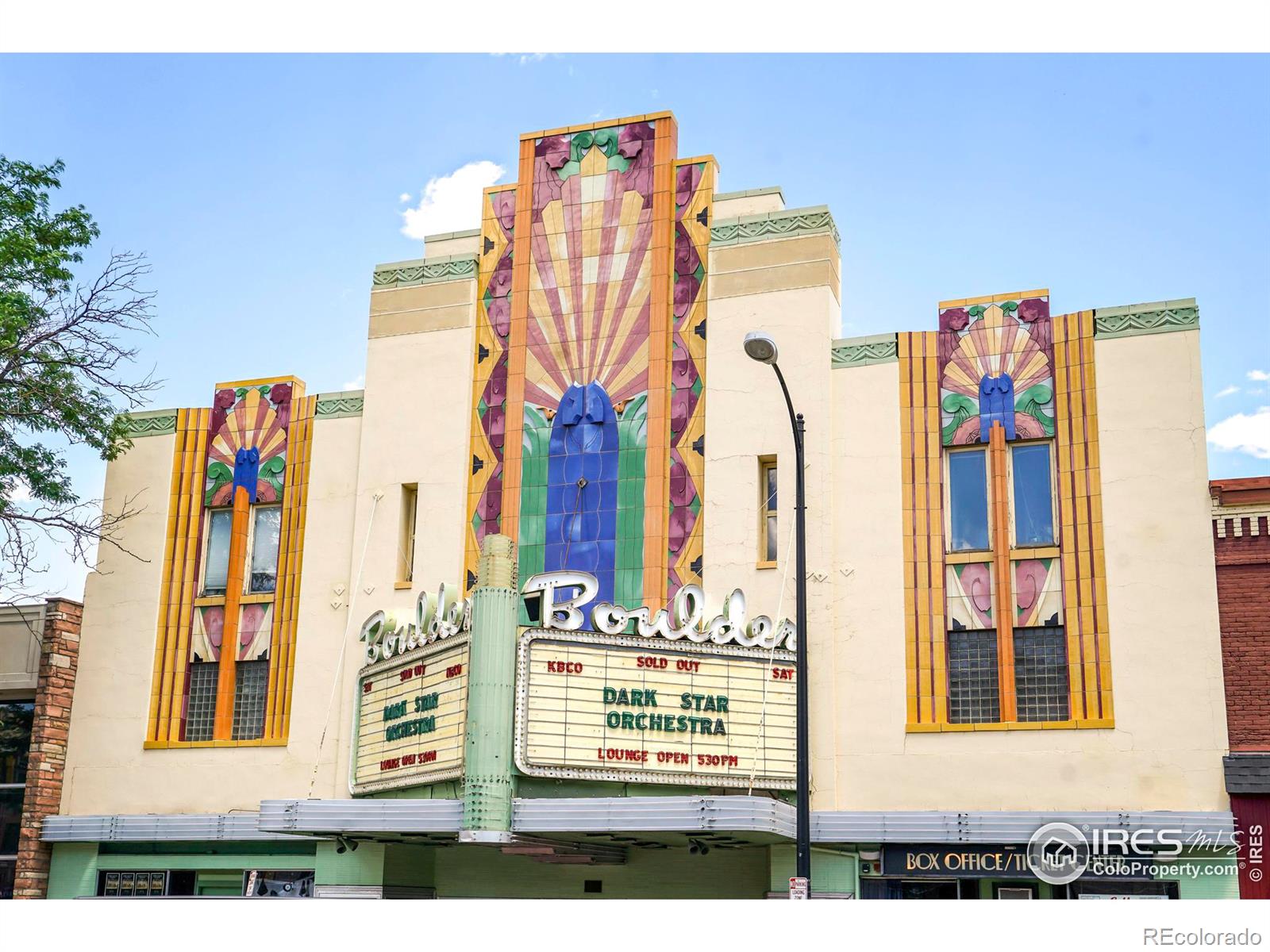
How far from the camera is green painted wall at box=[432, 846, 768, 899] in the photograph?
26.7 meters

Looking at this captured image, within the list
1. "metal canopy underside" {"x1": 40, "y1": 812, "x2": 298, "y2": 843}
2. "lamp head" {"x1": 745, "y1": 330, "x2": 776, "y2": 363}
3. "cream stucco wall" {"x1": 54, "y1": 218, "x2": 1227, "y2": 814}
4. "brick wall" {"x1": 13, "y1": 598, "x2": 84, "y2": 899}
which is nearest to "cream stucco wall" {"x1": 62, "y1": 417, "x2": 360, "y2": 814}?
"cream stucco wall" {"x1": 54, "y1": 218, "x2": 1227, "y2": 814}

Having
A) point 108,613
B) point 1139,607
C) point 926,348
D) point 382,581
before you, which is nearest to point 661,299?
point 926,348

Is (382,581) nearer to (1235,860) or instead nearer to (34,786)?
(34,786)

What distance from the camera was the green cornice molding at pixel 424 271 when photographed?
97.8 ft

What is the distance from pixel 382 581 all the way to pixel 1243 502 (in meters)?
15.7

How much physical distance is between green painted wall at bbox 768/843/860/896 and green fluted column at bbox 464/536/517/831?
16.0 ft

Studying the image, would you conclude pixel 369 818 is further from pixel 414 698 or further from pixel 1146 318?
pixel 1146 318

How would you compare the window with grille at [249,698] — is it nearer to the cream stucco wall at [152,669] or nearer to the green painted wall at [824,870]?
the cream stucco wall at [152,669]

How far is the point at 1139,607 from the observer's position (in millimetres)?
24281

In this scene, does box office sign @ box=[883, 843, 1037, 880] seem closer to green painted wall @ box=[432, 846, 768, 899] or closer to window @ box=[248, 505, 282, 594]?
green painted wall @ box=[432, 846, 768, 899]

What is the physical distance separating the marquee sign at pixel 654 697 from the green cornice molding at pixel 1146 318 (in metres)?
7.89

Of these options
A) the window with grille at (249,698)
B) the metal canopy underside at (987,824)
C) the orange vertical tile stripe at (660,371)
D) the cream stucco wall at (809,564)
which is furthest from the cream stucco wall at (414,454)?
the metal canopy underside at (987,824)

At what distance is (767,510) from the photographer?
2673 cm

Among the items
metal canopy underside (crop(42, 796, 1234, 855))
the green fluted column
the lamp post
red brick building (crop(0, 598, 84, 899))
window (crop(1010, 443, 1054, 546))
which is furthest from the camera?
red brick building (crop(0, 598, 84, 899))
